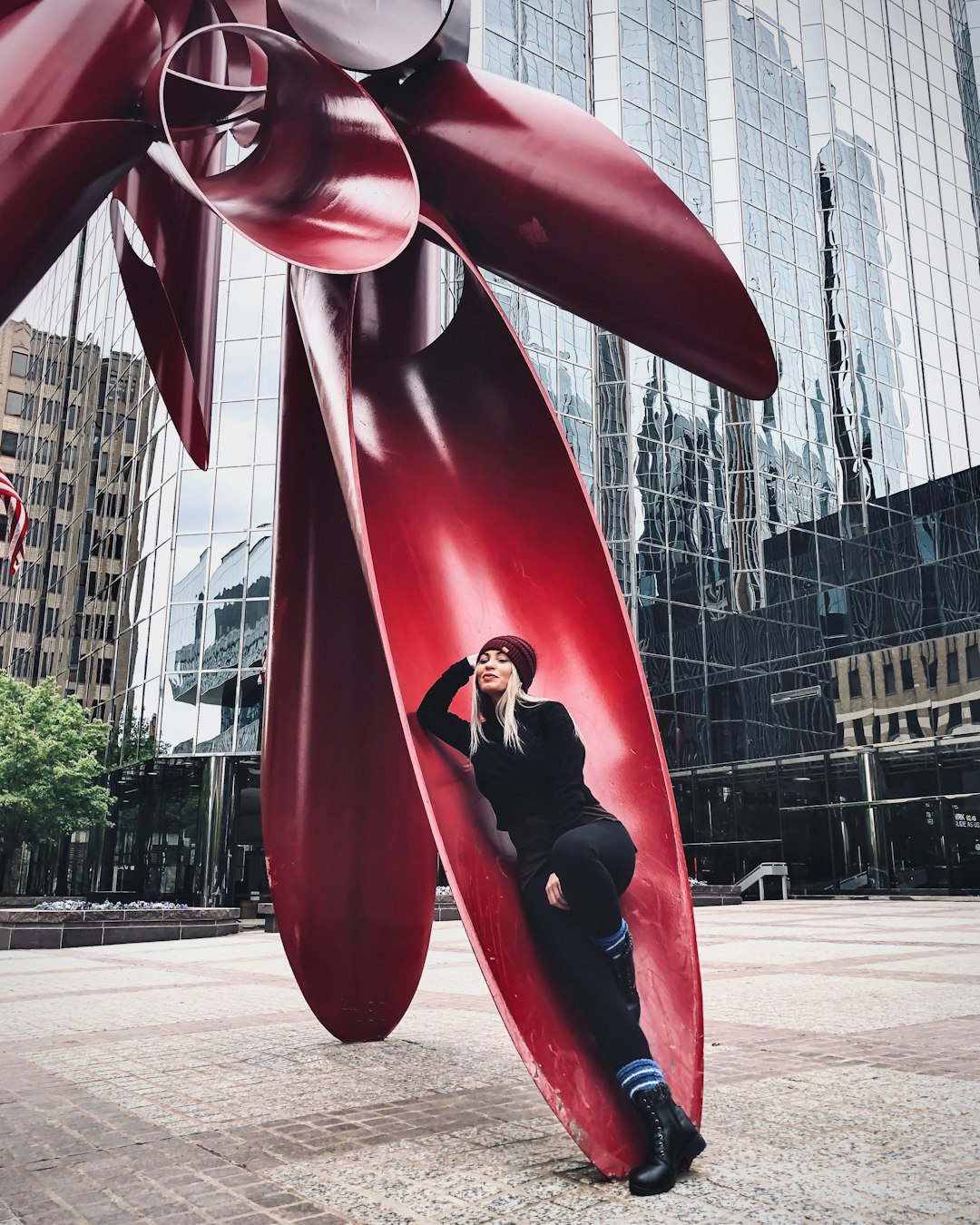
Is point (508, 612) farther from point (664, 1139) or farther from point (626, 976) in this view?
point (664, 1139)

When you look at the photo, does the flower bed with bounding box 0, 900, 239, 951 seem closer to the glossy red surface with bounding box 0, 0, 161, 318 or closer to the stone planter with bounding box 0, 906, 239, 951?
the stone planter with bounding box 0, 906, 239, 951

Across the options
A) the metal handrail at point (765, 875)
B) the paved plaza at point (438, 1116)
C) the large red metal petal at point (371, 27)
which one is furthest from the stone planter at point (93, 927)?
the metal handrail at point (765, 875)

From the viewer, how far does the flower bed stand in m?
16.8

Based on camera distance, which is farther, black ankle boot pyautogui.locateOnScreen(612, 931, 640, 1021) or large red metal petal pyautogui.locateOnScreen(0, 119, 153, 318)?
large red metal petal pyautogui.locateOnScreen(0, 119, 153, 318)

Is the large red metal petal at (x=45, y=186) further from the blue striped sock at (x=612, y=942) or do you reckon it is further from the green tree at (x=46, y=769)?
the green tree at (x=46, y=769)

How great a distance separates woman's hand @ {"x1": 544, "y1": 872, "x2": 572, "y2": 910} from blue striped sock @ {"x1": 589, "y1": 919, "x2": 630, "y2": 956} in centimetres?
16

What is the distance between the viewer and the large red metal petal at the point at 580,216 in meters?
5.41

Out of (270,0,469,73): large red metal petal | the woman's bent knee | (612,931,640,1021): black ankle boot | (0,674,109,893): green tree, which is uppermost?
(270,0,469,73): large red metal petal

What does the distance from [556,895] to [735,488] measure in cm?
3490

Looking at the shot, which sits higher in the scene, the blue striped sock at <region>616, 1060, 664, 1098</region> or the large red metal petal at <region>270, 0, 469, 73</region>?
the large red metal petal at <region>270, 0, 469, 73</region>

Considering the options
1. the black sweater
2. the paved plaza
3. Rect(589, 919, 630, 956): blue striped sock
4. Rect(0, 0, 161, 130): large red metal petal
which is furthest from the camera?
Rect(0, 0, 161, 130): large red metal petal

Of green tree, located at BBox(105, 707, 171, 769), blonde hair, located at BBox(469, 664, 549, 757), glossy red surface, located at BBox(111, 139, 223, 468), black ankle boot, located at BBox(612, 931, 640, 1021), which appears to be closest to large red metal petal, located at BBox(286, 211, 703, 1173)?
black ankle boot, located at BBox(612, 931, 640, 1021)

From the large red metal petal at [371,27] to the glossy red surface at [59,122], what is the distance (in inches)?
30.8

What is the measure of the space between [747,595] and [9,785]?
23799 mm
